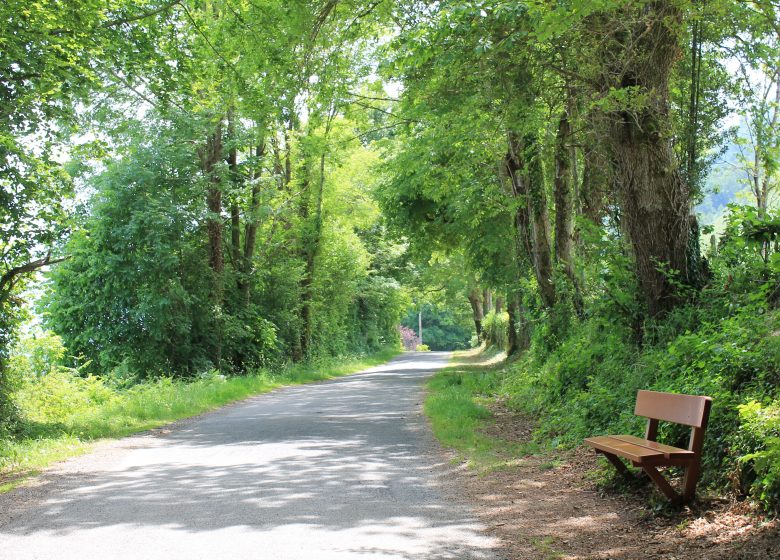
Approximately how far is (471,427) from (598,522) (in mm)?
5915

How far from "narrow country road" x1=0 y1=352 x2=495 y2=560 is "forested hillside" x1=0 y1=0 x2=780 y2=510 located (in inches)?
93.5

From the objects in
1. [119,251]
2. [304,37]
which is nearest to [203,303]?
[119,251]

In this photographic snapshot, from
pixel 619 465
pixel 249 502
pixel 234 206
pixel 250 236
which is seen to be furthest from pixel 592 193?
pixel 250 236

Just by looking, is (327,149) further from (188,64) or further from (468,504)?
(468,504)

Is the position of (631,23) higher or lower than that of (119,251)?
higher

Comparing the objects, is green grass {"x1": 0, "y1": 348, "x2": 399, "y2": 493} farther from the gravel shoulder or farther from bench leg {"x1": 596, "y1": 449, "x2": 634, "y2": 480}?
bench leg {"x1": 596, "y1": 449, "x2": 634, "y2": 480}

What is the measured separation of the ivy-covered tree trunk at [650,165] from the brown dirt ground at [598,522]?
10.1ft

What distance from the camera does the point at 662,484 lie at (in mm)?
5902

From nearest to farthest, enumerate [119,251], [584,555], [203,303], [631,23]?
[584,555] < [631,23] < [119,251] < [203,303]

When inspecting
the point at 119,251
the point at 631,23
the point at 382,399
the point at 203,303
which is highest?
the point at 631,23

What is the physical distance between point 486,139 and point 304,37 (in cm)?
606

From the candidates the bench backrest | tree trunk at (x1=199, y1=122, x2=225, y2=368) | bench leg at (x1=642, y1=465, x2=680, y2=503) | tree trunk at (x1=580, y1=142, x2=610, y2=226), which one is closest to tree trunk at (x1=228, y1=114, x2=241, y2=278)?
tree trunk at (x1=199, y1=122, x2=225, y2=368)

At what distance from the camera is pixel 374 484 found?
26.2 feet

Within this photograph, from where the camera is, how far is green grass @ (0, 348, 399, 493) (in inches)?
383
